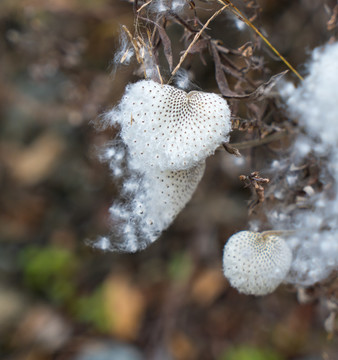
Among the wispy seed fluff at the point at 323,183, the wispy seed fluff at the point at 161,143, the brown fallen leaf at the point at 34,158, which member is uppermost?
the wispy seed fluff at the point at 161,143

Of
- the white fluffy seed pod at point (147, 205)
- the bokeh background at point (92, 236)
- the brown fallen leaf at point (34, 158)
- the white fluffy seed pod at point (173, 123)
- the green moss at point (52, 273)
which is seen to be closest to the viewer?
the white fluffy seed pod at point (173, 123)

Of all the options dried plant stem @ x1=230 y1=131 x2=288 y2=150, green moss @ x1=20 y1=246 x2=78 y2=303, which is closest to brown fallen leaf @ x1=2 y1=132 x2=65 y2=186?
green moss @ x1=20 y1=246 x2=78 y2=303

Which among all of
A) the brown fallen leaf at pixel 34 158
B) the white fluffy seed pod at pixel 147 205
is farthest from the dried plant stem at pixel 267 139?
the brown fallen leaf at pixel 34 158

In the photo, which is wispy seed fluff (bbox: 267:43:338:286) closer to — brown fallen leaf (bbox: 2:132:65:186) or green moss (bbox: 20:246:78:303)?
green moss (bbox: 20:246:78:303)

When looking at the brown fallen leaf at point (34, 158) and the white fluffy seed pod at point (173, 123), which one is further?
the brown fallen leaf at point (34, 158)

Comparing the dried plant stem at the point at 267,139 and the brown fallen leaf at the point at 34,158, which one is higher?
the dried plant stem at the point at 267,139

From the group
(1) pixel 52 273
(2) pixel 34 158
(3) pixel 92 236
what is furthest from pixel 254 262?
(2) pixel 34 158

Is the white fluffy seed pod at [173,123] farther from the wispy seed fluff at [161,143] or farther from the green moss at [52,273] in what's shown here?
the green moss at [52,273]
